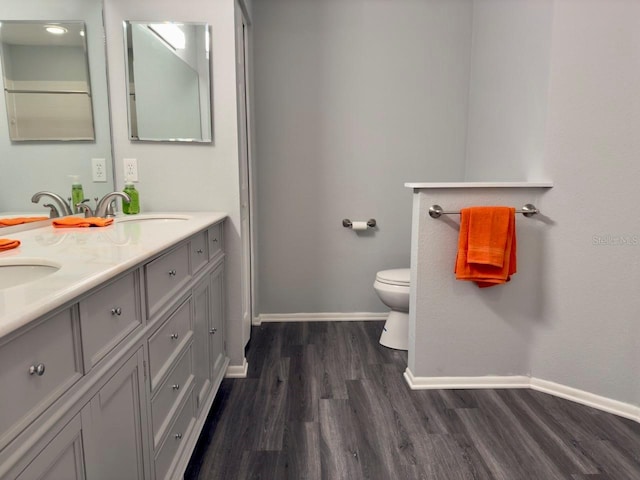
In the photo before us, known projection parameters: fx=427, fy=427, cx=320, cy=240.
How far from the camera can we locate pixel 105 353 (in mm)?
882

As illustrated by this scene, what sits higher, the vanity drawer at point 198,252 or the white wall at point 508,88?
the white wall at point 508,88

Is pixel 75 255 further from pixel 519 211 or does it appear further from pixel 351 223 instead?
pixel 351 223

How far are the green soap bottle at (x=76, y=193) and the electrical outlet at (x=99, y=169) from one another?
125 millimetres

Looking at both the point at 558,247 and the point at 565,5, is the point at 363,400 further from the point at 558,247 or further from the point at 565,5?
the point at 565,5

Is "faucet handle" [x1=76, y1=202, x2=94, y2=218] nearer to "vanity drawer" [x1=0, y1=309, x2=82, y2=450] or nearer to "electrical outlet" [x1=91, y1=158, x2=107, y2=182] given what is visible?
"electrical outlet" [x1=91, y1=158, x2=107, y2=182]

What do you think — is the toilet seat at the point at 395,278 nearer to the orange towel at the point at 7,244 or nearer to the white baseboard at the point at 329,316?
the white baseboard at the point at 329,316

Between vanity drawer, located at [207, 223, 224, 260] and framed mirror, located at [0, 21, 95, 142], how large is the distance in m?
0.64

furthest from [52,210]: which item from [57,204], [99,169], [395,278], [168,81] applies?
[395,278]

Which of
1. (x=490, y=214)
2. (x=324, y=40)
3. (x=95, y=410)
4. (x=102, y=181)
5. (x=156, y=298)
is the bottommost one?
(x=95, y=410)

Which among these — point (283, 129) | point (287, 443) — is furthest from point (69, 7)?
point (287, 443)

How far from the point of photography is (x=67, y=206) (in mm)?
1647

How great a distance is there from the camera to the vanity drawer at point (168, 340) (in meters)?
1.16

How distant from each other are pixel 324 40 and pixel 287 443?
241 cm

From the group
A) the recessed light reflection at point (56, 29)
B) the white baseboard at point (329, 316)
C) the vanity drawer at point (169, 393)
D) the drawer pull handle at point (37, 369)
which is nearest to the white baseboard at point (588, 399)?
the white baseboard at point (329, 316)
